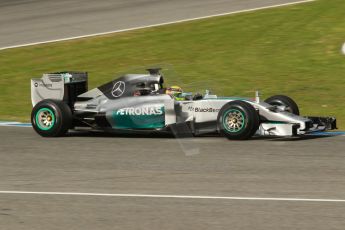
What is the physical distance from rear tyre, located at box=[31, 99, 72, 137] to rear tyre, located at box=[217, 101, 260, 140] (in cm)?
250

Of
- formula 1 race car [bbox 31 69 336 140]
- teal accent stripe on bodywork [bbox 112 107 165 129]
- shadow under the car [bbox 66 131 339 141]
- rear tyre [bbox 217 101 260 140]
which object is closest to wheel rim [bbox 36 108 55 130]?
formula 1 race car [bbox 31 69 336 140]

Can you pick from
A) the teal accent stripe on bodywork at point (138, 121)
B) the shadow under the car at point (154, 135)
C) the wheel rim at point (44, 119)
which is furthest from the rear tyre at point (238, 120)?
the wheel rim at point (44, 119)

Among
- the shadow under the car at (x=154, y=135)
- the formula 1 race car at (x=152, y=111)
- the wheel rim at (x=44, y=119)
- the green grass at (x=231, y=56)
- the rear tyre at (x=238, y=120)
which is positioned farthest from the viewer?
the green grass at (x=231, y=56)

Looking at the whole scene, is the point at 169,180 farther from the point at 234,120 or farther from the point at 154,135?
the point at 154,135

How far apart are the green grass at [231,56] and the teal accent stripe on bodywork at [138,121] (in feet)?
10.6

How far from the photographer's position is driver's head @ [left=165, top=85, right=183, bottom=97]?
43.3 ft

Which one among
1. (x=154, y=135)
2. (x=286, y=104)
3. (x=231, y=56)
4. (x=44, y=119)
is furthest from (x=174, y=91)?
(x=231, y=56)

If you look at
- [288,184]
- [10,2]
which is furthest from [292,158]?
[10,2]

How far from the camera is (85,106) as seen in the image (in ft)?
44.5

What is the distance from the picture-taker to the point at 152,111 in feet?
42.8

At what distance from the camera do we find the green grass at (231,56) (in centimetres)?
1766

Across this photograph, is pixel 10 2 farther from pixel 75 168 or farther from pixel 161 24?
pixel 75 168

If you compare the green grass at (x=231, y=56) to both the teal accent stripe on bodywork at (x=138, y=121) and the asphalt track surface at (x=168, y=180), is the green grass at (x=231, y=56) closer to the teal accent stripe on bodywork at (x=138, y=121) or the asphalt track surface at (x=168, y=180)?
the teal accent stripe on bodywork at (x=138, y=121)

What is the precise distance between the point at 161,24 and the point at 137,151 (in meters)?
12.8
